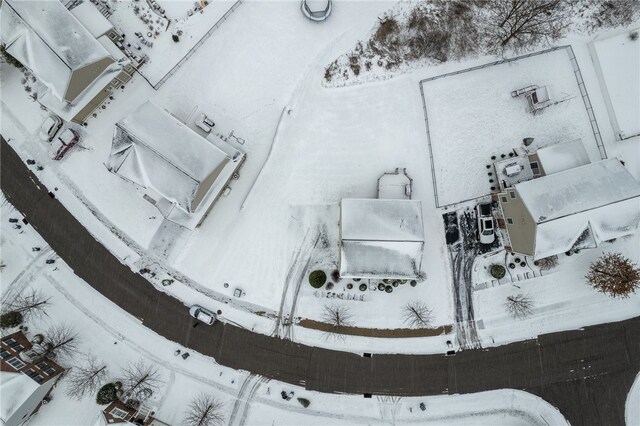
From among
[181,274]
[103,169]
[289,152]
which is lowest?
[181,274]

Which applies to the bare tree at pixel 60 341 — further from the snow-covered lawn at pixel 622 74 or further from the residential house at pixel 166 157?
the snow-covered lawn at pixel 622 74

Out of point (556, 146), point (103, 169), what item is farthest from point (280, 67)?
point (556, 146)

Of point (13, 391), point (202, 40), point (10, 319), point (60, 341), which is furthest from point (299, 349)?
point (202, 40)

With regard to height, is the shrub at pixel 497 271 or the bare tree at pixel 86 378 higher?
the shrub at pixel 497 271

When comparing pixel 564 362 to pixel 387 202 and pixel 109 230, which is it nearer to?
pixel 387 202

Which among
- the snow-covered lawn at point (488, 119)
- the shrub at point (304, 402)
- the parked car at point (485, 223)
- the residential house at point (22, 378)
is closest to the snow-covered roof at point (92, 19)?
the residential house at point (22, 378)
